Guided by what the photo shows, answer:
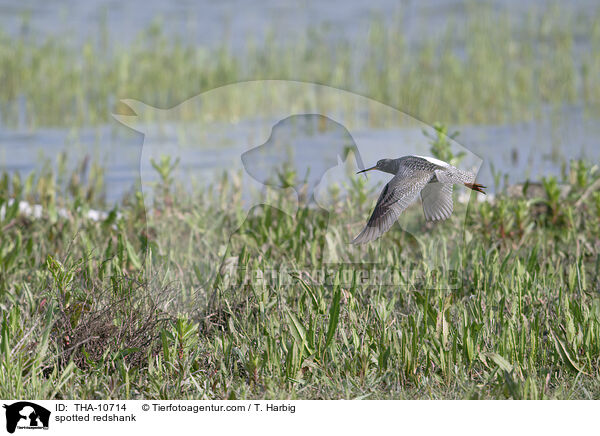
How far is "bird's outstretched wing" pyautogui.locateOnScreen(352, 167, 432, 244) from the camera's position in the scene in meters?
2.50

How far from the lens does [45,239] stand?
194 inches

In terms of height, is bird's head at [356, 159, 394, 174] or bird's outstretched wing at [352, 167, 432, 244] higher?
bird's head at [356, 159, 394, 174]

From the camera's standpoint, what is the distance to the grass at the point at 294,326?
284cm

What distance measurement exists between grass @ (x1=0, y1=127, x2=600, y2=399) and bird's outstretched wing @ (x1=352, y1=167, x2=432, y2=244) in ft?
1.55

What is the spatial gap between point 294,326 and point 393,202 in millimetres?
767

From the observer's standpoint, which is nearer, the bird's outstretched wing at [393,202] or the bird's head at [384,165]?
the bird's outstretched wing at [393,202]

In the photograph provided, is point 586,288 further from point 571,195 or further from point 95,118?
point 95,118
